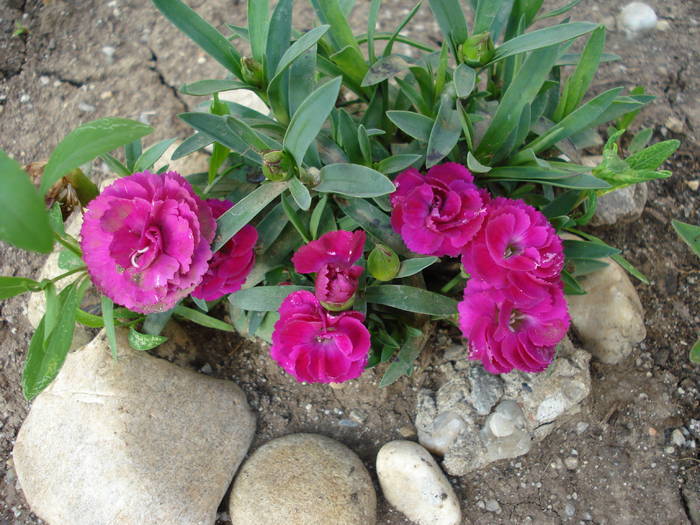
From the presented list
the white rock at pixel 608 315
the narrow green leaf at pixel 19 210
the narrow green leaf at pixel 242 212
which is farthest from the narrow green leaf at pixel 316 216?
the white rock at pixel 608 315

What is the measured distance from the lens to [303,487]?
66.5 inches

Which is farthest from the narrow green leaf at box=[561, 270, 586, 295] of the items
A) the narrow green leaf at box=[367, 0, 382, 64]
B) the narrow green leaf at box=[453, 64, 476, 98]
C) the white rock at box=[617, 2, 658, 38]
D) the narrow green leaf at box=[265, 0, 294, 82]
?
the white rock at box=[617, 2, 658, 38]

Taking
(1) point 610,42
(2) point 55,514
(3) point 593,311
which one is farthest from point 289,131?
(1) point 610,42

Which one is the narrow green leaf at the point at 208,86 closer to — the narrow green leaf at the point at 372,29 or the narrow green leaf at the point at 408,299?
the narrow green leaf at the point at 372,29

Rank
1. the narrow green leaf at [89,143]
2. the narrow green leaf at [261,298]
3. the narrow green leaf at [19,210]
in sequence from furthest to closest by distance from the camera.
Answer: the narrow green leaf at [261,298] → the narrow green leaf at [89,143] → the narrow green leaf at [19,210]

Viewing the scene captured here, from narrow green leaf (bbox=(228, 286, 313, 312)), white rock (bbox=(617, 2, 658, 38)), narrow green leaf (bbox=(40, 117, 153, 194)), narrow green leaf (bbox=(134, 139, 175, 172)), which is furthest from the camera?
white rock (bbox=(617, 2, 658, 38))

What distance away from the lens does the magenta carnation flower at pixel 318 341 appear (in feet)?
4.16

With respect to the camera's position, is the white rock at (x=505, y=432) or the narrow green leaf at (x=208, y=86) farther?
the white rock at (x=505, y=432)

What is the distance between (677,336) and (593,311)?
1.11 feet

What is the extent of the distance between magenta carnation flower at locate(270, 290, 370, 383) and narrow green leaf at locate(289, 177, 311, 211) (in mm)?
201

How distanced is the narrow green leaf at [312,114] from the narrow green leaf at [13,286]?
748mm

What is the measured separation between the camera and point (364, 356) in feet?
4.26

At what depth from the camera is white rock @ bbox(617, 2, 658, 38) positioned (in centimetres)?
253

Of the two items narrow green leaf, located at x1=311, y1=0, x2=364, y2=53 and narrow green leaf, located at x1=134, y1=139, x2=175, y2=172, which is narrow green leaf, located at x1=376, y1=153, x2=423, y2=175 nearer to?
narrow green leaf, located at x1=311, y1=0, x2=364, y2=53
